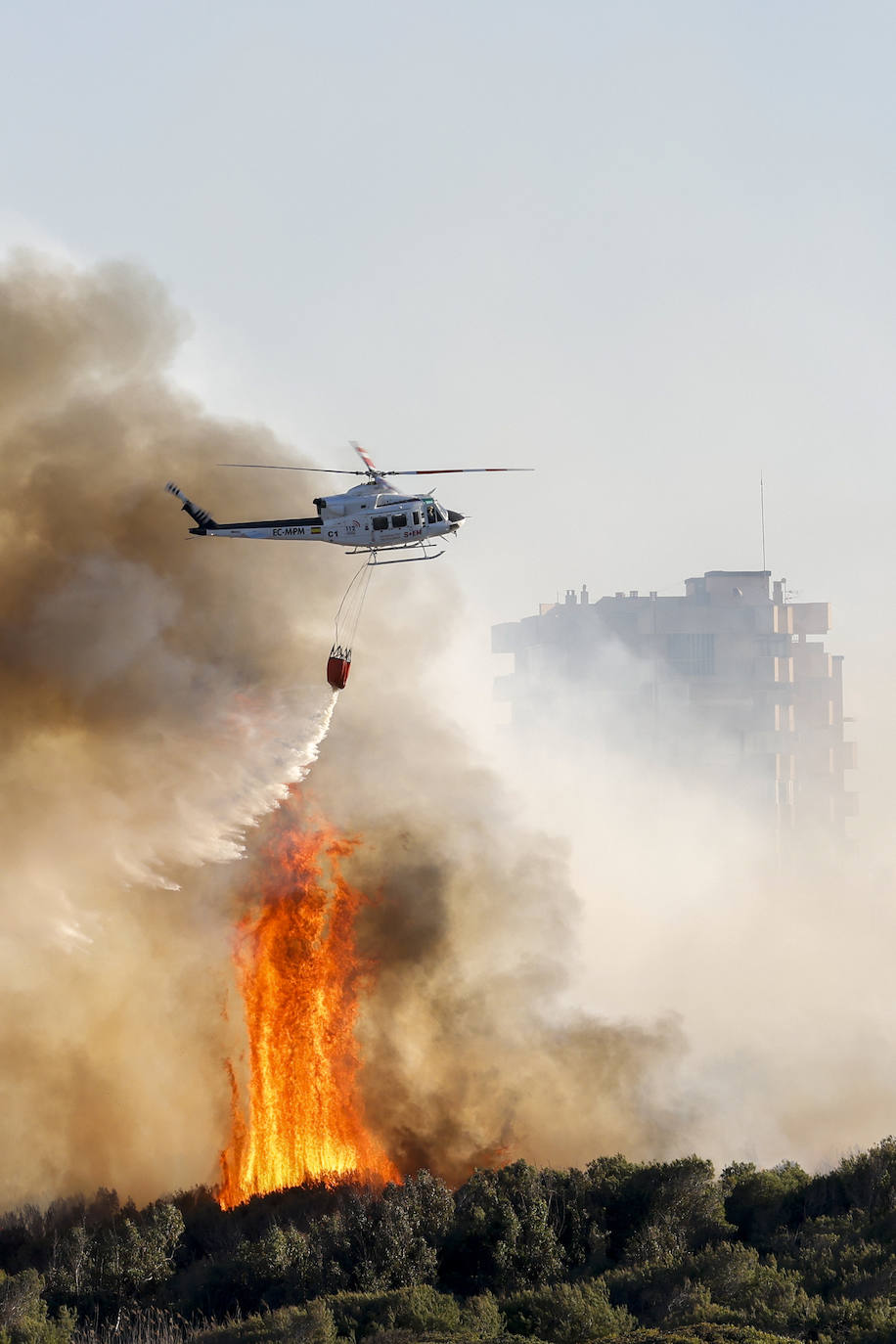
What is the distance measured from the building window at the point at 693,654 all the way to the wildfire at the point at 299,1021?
319 feet

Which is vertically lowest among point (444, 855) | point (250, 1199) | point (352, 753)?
point (250, 1199)

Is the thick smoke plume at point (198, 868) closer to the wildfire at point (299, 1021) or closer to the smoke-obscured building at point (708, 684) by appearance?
the wildfire at point (299, 1021)

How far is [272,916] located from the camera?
58.6 metres

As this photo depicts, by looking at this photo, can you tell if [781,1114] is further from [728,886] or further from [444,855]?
[728,886]

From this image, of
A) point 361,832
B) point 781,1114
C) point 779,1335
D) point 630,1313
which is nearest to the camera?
point 779,1335

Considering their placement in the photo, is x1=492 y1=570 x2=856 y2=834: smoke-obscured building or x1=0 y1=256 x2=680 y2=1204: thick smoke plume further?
x1=492 y1=570 x2=856 y2=834: smoke-obscured building

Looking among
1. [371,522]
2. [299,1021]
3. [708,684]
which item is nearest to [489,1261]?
[299,1021]

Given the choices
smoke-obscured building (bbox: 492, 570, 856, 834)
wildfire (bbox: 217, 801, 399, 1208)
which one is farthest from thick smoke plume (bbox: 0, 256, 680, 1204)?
smoke-obscured building (bbox: 492, 570, 856, 834)

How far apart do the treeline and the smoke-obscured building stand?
100528mm

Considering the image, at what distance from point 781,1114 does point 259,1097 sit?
30.6m

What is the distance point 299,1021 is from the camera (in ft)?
191

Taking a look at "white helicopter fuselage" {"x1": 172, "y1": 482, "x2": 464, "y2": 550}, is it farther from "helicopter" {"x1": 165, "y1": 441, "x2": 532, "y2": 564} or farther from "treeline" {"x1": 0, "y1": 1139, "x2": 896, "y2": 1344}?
"treeline" {"x1": 0, "y1": 1139, "x2": 896, "y2": 1344}

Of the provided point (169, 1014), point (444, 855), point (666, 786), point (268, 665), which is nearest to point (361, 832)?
point (444, 855)

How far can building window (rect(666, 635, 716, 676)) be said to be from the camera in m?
153
